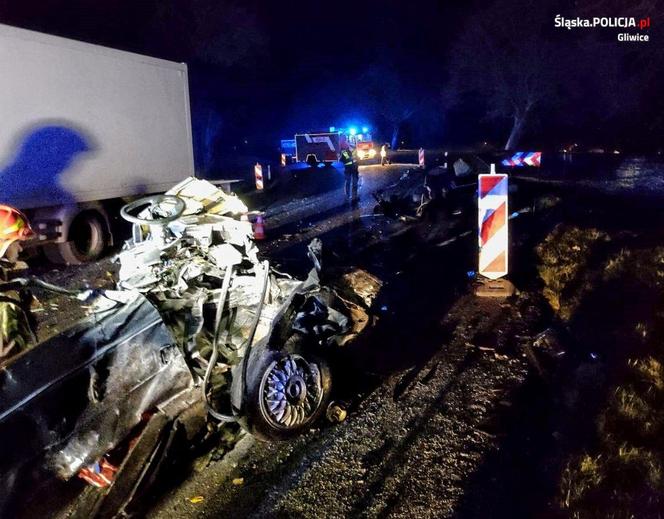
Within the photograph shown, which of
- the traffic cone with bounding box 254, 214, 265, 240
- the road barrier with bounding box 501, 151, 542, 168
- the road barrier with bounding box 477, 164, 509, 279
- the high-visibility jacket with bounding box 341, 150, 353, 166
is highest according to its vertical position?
the high-visibility jacket with bounding box 341, 150, 353, 166

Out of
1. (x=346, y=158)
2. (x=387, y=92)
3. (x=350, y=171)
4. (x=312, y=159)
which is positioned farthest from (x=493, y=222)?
(x=387, y=92)

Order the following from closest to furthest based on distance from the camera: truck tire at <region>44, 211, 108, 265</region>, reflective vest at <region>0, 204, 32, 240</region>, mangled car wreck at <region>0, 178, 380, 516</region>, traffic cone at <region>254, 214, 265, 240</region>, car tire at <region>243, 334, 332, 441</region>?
1. mangled car wreck at <region>0, 178, 380, 516</region>
2. reflective vest at <region>0, 204, 32, 240</region>
3. car tire at <region>243, 334, 332, 441</region>
4. truck tire at <region>44, 211, 108, 265</region>
5. traffic cone at <region>254, 214, 265, 240</region>

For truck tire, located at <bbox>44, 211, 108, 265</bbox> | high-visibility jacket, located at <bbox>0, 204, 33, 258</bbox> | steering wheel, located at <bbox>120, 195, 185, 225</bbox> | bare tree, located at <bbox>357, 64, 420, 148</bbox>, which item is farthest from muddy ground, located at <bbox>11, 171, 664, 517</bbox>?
bare tree, located at <bbox>357, 64, 420, 148</bbox>

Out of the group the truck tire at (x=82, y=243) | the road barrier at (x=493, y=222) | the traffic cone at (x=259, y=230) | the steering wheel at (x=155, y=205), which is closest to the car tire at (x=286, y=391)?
the steering wheel at (x=155, y=205)

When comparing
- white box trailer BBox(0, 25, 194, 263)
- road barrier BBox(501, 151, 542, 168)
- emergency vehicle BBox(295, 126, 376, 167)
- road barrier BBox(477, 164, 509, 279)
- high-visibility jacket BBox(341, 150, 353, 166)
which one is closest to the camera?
road barrier BBox(477, 164, 509, 279)

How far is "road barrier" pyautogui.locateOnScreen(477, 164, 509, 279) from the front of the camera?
18.7 ft

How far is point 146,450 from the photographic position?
255 centimetres

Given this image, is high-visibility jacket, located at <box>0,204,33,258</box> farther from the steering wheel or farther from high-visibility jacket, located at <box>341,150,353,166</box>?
high-visibility jacket, located at <box>341,150,353,166</box>

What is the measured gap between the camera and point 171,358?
2.79 metres

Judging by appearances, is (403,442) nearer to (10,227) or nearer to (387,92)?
(10,227)

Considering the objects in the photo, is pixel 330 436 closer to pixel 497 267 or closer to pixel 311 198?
pixel 497 267

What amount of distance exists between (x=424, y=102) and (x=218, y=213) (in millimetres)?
52209

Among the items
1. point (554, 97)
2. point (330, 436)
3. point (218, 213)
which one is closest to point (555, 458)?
point (330, 436)

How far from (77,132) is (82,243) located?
6.54ft
